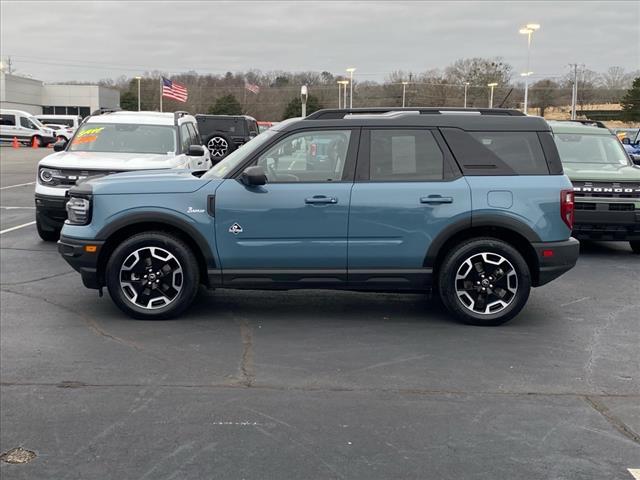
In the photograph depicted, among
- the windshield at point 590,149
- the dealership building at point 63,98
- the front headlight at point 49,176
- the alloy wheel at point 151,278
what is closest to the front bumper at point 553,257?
the alloy wheel at point 151,278

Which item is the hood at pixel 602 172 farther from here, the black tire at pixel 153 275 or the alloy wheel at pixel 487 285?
the black tire at pixel 153 275

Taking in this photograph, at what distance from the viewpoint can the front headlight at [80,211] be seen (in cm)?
650

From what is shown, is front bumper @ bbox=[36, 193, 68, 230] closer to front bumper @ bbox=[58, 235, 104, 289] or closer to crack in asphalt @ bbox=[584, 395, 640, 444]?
front bumper @ bbox=[58, 235, 104, 289]

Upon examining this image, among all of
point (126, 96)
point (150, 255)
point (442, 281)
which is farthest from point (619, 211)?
point (126, 96)

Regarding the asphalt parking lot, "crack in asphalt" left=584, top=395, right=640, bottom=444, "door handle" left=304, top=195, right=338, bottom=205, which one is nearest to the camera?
the asphalt parking lot

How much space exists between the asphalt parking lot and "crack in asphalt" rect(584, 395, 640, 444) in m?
0.02

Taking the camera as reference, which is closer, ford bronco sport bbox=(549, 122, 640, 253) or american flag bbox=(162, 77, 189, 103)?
ford bronco sport bbox=(549, 122, 640, 253)

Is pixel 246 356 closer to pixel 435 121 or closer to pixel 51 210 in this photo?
pixel 435 121

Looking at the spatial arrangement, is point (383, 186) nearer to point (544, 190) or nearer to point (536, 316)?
point (544, 190)

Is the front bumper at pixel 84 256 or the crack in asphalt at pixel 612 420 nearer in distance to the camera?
the crack in asphalt at pixel 612 420

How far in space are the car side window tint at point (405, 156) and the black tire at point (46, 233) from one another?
6053 millimetres

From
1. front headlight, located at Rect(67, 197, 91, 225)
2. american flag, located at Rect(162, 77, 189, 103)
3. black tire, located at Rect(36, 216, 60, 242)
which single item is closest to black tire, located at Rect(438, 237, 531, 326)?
front headlight, located at Rect(67, 197, 91, 225)

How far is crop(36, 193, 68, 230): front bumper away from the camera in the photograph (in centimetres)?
979

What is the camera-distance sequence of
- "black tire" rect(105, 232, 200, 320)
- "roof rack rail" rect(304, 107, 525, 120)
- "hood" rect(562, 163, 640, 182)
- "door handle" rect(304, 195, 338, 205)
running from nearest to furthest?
"door handle" rect(304, 195, 338, 205)
"black tire" rect(105, 232, 200, 320)
"roof rack rail" rect(304, 107, 525, 120)
"hood" rect(562, 163, 640, 182)
